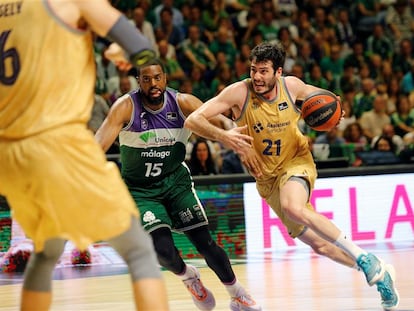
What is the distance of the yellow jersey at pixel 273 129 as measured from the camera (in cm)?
733

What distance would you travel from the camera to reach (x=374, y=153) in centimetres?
1227

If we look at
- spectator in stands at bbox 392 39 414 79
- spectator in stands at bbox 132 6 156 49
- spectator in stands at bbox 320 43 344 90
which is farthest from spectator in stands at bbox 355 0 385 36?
spectator in stands at bbox 132 6 156 49

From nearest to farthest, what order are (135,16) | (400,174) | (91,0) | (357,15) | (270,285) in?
(91,0) < (270,285) < (400,174) < (135,16) < (357,15)

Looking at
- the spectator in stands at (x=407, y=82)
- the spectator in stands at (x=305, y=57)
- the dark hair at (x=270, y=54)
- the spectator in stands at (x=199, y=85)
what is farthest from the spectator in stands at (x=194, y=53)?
the dark hair at (x=270, y=54)

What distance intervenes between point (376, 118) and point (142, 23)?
3.60 meters

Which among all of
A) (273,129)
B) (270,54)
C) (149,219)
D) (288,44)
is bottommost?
(288,44)

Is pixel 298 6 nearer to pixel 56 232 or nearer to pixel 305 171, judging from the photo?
pixel 305 171

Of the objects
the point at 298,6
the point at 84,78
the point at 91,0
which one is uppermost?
the point at 91,0

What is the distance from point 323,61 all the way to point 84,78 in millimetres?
11208

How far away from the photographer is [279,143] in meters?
7.36

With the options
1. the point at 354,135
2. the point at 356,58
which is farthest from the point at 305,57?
the point at 354,135

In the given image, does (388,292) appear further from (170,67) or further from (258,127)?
(170,67)

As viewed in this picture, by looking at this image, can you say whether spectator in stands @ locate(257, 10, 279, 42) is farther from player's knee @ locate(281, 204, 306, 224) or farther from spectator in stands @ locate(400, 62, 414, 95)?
player's knee @ locate(281, 204, 306, 224)

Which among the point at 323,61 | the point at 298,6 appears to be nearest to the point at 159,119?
the point at 323,61
